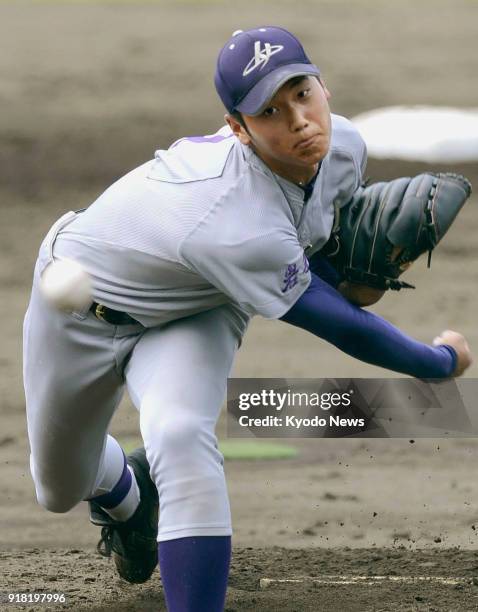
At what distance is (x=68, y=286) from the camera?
338 cm

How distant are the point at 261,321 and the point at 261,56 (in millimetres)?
4568

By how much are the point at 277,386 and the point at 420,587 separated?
2092 mm

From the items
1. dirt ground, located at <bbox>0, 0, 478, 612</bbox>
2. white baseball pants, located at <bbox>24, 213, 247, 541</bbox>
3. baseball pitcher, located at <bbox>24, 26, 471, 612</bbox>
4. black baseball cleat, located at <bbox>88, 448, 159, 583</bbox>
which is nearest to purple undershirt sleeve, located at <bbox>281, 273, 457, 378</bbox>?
baseball pitcher, located at <bbox>24, 26, 471, 612</bbox>

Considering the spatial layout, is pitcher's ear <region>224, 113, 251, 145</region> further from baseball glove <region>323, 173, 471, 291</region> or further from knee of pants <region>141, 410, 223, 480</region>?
knee of pants <region>141, 410, 223, 480</region>

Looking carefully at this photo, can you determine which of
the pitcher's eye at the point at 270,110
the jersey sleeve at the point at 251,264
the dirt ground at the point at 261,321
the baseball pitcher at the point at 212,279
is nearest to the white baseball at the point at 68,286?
the baseball pitcher at the point at 212,279

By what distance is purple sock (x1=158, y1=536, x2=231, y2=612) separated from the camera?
3.10 meters

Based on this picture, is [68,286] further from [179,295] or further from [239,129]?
[239,129]

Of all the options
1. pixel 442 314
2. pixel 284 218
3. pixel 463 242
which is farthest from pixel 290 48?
pixel 463 242

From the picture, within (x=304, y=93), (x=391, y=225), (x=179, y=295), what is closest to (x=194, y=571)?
(x=179, y=295)

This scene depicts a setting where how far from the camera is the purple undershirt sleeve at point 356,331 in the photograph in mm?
3293

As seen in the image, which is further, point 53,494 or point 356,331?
point 53,494

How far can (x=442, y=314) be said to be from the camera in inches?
297

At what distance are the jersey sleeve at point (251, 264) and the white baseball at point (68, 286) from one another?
0.33 metres

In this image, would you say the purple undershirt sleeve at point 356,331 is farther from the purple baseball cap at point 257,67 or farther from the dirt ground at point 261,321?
the dirt ground at point 261,321
